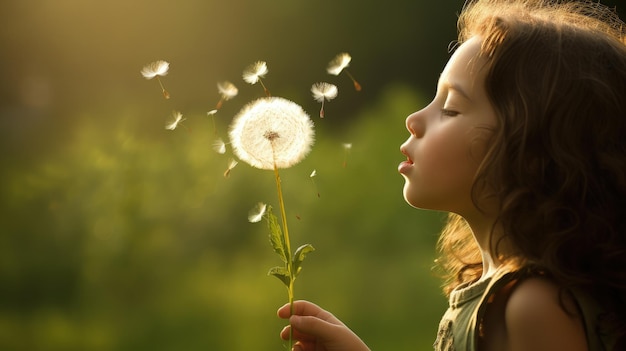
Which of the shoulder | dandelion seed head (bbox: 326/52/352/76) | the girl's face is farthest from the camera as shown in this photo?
dandelion seed head (bbox: 326/52/352/76)

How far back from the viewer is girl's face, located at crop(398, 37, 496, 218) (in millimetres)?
906

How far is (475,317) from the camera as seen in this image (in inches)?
33.8

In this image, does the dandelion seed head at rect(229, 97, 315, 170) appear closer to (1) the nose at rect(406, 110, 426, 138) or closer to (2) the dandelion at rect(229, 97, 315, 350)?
(2) the dandelion at rect(229, 97, 315, 350)

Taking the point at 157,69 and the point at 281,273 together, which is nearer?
the point at 281,273

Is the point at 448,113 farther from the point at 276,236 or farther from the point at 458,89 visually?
the point at 276,236

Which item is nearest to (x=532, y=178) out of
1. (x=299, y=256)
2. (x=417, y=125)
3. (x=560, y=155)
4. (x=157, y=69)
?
(x=560, y=155)

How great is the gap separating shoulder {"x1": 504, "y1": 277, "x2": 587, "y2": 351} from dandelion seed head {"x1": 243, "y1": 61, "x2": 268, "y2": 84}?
0.43 metres

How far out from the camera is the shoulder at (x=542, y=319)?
803 millimetres

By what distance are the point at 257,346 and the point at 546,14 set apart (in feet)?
4.08

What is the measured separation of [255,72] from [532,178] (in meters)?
0.38

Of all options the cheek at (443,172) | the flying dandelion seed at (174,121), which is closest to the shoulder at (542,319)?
the cheek at (443,172)

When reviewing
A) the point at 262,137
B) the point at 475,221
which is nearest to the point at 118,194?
the point at 262,137

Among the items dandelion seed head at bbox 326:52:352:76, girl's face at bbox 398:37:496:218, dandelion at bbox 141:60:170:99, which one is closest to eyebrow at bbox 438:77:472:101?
girl's face at bbox 398:37:496:218

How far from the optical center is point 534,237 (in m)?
0.87
